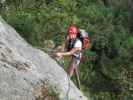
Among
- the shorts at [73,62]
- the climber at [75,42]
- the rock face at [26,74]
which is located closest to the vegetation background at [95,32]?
the shorts at [73,62]

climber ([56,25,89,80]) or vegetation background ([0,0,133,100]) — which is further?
vegetation background ([0,0,133,100])

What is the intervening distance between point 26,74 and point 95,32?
10232mm

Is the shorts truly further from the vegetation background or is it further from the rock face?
the vegetation background

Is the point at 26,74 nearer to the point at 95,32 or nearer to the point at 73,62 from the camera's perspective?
the point at 73,62

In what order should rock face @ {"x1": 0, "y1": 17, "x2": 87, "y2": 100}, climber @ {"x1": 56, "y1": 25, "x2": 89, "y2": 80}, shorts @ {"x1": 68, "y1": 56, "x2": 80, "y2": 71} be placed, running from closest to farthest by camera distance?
rock face @ {"x1": 0, "y1": 17, "x2": 87, "y2": 100} → climber @ {"x1": 56, "y1": 25, "x2": 89, "y2": 80} → shorts @ {"x1": 68, "y1": 56, "x2": 80, "y2": 71}

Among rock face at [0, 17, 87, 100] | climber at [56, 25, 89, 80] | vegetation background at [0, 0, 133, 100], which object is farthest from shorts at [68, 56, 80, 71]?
vegetation background at [0, 0, 133, 100]

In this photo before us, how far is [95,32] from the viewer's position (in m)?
18.3

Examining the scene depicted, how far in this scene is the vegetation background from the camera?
52.8 ft

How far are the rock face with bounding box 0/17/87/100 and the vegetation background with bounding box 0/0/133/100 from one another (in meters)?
5.38

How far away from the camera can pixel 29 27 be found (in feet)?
47.9

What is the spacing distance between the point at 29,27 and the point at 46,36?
1471mm

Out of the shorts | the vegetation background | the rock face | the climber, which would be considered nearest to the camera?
the rock face

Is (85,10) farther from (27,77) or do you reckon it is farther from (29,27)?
(27,77)

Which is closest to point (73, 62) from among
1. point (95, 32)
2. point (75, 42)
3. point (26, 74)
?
point (75, 42)
